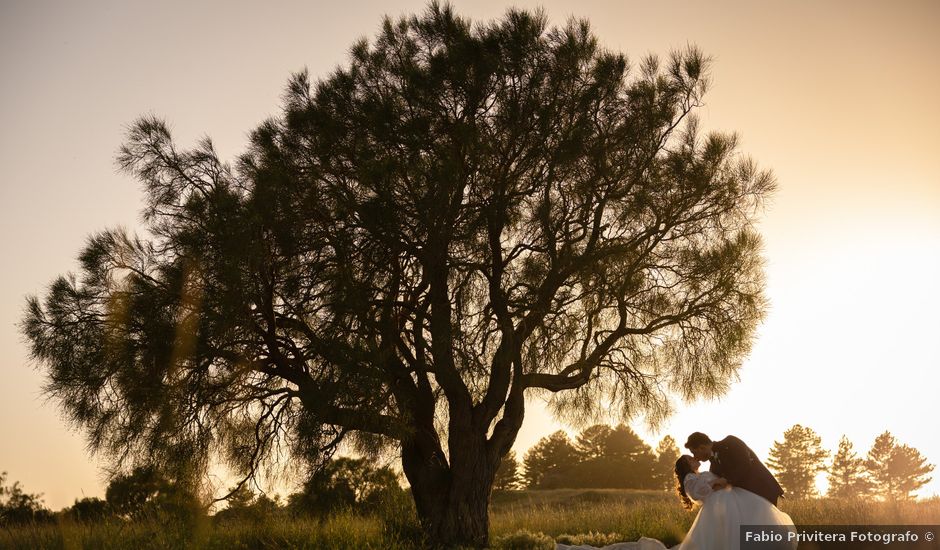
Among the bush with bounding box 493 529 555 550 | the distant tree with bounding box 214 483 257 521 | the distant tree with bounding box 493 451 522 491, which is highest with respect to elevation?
the distant tree with bounding box 493 451 522 491

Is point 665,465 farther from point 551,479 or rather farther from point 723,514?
point 723,514

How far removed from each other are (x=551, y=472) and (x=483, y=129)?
4339 centimetres

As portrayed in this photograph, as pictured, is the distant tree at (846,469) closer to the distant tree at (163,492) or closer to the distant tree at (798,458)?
the distant tree at (798,458)

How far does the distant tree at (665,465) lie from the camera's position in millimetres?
47781

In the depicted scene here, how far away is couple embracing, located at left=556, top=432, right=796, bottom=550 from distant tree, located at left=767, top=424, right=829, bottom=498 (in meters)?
50.1

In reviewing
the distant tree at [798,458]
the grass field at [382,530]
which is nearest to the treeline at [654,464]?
the distant tree at [798,458]

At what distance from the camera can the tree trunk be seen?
1080 cm

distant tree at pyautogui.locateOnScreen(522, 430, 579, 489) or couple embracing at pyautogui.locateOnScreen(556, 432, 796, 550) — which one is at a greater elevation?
distant tree at pyautogui.locateOnScreen(522, 430, 579, 489)

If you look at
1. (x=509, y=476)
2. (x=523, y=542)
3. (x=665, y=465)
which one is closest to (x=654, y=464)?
(x=665, y=465)

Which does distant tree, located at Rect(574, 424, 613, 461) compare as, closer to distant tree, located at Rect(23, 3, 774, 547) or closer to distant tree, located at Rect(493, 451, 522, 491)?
distant tree, located at Rect(493, 451, 522, 491)

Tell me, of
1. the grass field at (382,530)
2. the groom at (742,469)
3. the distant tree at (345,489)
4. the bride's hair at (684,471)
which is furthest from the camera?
the distant tree at (345,489)

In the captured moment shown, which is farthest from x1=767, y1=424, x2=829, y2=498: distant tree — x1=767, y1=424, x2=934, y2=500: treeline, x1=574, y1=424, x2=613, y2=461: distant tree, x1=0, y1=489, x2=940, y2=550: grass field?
x1=0, y1=489, x2=940, y2=550: grass field

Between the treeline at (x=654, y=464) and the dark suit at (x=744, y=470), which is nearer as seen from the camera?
the dark suit at (x=744, y=470)

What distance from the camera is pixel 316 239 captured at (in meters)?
10.6
